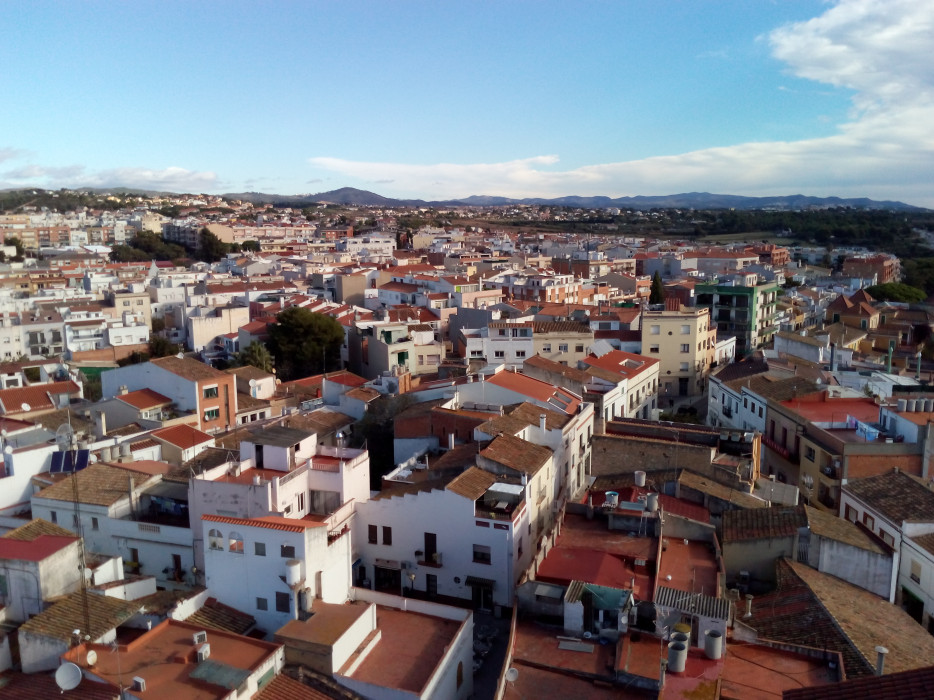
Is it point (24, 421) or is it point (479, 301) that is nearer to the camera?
point (24, 421)

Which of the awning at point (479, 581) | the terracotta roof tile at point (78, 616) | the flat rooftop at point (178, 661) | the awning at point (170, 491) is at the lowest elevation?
the awning at point (479, 581)

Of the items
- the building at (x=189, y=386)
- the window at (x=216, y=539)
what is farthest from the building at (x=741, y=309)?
the window at (x=216, y=539)

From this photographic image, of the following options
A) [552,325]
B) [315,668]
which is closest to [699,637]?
[315,668]

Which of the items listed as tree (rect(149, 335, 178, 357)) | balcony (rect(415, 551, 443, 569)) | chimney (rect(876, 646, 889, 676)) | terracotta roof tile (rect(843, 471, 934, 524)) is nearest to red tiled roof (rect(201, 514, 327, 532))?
balcony (rect(415, 551, 443, 569))

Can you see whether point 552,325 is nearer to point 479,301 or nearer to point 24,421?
point 479,301

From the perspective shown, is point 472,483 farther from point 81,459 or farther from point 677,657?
point 81,459

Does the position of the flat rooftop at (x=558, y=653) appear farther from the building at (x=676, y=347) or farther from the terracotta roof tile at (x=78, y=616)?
the building at (x=676, y=347)

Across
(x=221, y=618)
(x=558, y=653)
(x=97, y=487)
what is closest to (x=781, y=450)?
(x=558, y=653)

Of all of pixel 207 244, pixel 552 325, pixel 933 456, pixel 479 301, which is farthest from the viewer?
pixel 207 244
